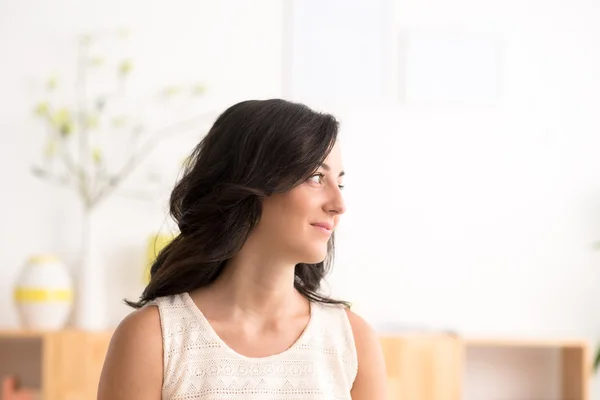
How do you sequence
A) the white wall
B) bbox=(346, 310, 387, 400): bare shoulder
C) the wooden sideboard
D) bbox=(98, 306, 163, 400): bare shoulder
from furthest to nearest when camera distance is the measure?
the white wall < the wooden sideboard < bbox=(346, 310, 387, 400): bare shoulder < bbox=(98, 306, 163, 400): bare shoulder

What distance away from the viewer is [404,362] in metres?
3.17

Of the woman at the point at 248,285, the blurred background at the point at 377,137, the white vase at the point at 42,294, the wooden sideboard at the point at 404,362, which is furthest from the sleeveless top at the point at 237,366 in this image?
the blurred background at the point at 377,137

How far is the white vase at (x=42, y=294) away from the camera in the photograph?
3178 millimetres

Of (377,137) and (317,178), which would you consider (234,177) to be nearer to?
(317,178)

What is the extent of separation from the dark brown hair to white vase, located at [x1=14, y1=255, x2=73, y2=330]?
1665mm

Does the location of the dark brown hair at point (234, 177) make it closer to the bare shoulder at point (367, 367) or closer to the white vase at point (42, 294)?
the bare shoulder at point (367, 367)

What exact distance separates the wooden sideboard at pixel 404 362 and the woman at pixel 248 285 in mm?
1550

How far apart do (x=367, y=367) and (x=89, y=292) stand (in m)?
1.86

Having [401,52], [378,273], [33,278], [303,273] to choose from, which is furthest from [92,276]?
[303,273]

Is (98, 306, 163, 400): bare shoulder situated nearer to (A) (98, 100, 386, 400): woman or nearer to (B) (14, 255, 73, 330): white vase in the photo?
(A) (98, 100, 386, 400): woman

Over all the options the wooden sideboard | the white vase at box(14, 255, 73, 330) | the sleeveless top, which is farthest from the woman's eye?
the white vase at box(14, 255, 73, 330)

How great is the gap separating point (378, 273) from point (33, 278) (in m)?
1.22

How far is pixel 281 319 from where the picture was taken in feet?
5.30

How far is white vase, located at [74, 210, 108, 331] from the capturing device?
10.7ft
